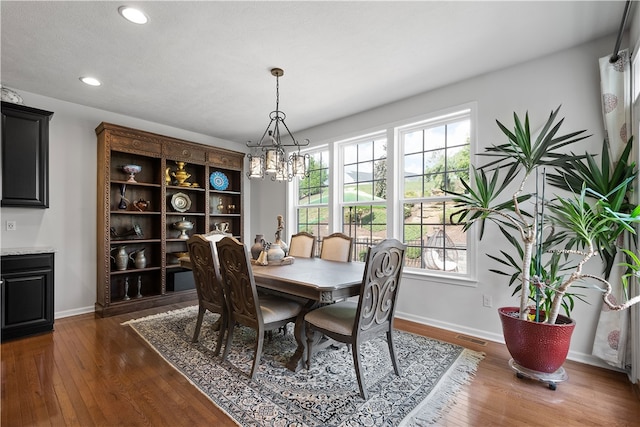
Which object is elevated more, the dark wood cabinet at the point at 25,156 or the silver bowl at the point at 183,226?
the dark wood cabinet at the point at 25,156

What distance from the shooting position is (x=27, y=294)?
9.66 feet

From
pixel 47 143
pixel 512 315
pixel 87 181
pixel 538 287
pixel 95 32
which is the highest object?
pixel 95 32

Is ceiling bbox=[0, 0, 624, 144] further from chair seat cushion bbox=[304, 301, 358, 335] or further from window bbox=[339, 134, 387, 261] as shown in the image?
chair seat cushion bbox=[304, 301, 358, 335]

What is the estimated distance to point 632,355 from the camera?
2.11m

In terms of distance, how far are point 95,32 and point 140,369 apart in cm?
264

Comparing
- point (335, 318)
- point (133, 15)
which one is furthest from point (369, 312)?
point (133, 15)

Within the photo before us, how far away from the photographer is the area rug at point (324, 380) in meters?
1.76

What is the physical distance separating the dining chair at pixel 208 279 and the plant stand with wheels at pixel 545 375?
2340mm

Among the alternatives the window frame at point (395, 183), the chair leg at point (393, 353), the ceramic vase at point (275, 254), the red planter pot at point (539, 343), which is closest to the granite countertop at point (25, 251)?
the ceramic vase at point (275, 254)

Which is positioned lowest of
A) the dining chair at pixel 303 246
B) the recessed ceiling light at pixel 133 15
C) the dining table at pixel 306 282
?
the dining table at pixel 306 282

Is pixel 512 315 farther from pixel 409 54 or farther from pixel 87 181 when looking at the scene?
pixel 87 181

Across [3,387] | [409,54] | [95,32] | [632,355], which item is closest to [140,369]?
[3,387]

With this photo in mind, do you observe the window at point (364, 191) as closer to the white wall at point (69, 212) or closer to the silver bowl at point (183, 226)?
the silver bowl at point (183, 226)

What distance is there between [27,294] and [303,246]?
9.35 ft
